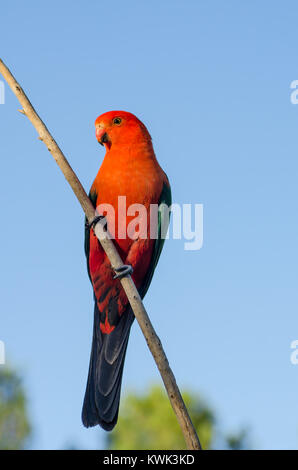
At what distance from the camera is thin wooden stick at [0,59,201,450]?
248 centimetres

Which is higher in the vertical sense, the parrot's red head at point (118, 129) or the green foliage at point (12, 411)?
the parrot's red head at point (118, 129)

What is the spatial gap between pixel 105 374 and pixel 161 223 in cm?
102

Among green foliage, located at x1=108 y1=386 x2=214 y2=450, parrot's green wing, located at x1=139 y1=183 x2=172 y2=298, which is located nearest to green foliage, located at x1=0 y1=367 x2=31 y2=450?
green foliage, located at x1=108 y1=386 x2=214 y2=450

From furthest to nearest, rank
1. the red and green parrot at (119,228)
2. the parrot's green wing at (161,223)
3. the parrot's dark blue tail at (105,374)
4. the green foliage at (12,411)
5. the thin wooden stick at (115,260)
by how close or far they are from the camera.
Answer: the green foliage at (12,411) → the parrot's green wing at (161,223) → the red and green parrot at (119,228) → the parrot's dark blue tail at (105,374) → the thin wooden stick at (115,260)

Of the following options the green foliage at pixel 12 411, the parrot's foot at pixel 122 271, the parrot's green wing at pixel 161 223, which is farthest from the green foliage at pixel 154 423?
the parrot's foot at pixel 122 271

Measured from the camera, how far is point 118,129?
12.3ft

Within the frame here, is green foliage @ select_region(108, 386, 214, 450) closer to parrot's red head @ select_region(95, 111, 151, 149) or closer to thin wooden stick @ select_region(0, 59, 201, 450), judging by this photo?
parrot's red head @ select_region(95, 111, 151, 149)

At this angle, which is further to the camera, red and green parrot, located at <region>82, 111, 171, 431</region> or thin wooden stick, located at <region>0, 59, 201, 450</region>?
red and green parrot, located at <region>82, 111, 171, 431</region>

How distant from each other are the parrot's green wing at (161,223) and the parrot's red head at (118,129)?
0.37 m

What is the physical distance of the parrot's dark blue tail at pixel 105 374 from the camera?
116 inches

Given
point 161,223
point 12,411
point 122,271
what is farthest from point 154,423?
point 122,271

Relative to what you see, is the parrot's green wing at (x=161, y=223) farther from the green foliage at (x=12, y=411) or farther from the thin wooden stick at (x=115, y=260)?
the green foliage at (x=12, y=411)

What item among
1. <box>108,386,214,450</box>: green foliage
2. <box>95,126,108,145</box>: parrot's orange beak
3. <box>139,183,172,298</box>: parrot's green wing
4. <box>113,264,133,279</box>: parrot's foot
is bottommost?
<box>108,386,214,450</box>: green foliage
